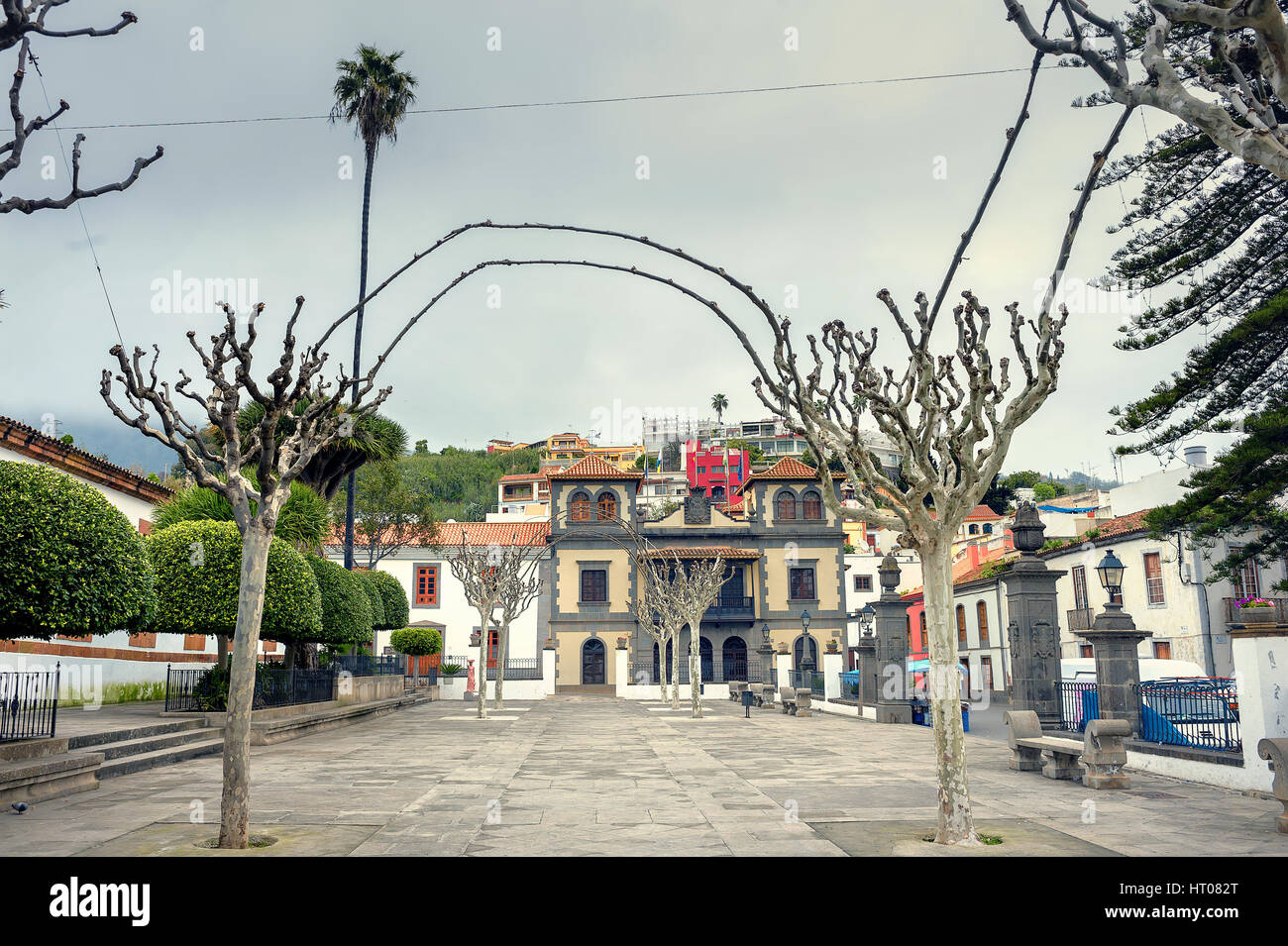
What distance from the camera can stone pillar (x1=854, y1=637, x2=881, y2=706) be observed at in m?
25.3

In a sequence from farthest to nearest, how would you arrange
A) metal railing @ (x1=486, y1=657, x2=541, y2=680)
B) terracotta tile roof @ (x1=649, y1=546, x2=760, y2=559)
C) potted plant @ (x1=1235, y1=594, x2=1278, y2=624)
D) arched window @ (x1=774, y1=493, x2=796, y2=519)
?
arched window @ (x1=774, y1=493, x2=796, y2=519) → terracotta tile roof @ (x1=649, y1=546, x2=760, y2=559) → metal railing @ (x1=486, y1=657, x2=541, y2=680) → potted plant @ (x1=1235, y1=594, x2=1278, y2=624)

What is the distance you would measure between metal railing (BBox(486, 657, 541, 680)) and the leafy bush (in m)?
19.6

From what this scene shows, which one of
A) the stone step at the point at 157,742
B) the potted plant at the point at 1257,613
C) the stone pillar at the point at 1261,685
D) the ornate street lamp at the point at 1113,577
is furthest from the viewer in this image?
the potted plant at the point at 1257,613

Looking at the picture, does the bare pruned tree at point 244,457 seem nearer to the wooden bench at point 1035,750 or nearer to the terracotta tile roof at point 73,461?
the wooden bench at point 1035,750

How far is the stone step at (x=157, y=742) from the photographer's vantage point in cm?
1412

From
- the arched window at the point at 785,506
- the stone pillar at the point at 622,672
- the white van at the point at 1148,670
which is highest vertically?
the arched window at the point at 785,506

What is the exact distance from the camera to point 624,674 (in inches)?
1681

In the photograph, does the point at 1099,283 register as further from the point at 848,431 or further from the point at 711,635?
the point at 711,635

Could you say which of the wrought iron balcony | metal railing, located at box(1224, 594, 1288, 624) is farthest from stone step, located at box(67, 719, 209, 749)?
the wrought iron balcony

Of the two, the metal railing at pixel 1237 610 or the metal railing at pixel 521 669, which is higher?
the metal railing at pixel 1237 610

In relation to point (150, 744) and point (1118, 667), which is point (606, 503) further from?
point (1118, 667)

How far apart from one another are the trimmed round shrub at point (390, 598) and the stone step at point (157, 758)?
1666 centimetres

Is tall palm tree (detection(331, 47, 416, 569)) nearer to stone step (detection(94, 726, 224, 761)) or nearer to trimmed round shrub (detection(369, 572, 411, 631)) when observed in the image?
trimmed round shrub (detection(369, 572, 411, 631))

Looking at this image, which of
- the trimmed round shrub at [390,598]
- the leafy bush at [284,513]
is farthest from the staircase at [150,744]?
the trimmed round shrub at [390,598]
